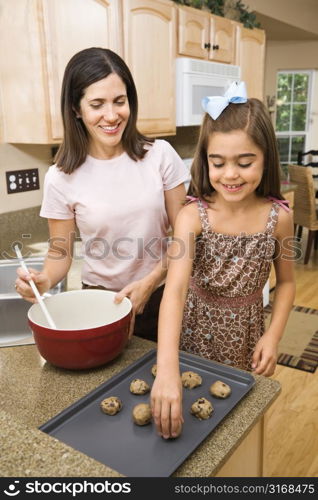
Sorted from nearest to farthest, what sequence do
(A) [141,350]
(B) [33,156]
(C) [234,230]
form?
(A) [141,350] < (C) [234,230] < (B) [33,156]

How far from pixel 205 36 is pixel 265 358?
2.26 m

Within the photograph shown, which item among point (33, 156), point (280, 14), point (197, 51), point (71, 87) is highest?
point (280, 14)

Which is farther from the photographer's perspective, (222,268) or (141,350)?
(222,268)

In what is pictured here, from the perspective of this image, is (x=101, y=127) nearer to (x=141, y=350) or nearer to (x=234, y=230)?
(x=234, y=230)

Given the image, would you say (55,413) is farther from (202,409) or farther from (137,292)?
(137,292)

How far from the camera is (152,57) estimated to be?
2314 millimetres

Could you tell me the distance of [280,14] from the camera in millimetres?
4609

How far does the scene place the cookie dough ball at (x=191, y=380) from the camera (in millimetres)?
857

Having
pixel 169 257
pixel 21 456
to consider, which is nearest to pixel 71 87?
pixel 169 257

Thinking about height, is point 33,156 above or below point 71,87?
below

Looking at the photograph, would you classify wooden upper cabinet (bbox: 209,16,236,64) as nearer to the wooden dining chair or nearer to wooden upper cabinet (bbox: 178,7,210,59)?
wooden upper cabinet (bbox: 178,7,210,59)

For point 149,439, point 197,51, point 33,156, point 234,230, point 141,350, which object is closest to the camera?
point 149,439

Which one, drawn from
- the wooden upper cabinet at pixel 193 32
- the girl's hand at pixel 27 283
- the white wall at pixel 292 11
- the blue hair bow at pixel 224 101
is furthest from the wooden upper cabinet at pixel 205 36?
the girl's hand at pixel 27 283
